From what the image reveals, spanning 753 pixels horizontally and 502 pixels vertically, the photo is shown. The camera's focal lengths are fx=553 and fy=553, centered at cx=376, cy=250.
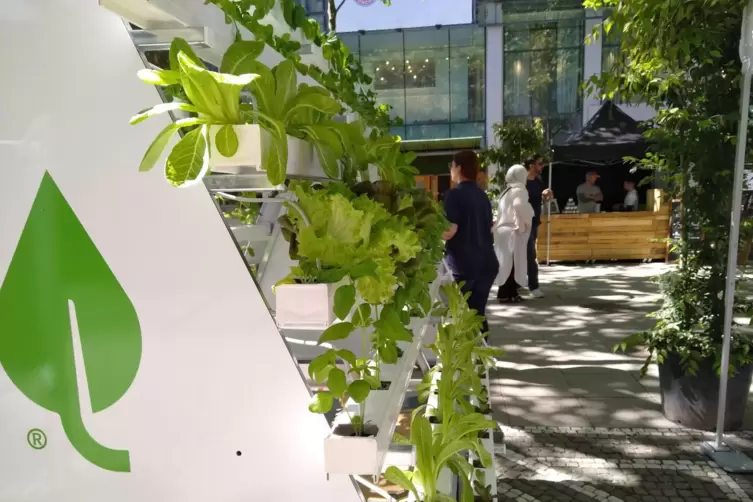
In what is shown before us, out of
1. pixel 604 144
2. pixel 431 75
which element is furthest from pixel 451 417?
pixel 431 75

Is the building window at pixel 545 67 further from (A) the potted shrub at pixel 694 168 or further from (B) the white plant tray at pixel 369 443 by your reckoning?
(B) the white plant tray at pixel 369 443

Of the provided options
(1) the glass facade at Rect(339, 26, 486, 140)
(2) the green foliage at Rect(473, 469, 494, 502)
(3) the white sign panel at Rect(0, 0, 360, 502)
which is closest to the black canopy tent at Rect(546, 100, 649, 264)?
(1) the glass facade at Rect(339, 26, 486, 140)

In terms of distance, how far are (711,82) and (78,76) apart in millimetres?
3128

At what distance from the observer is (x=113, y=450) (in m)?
1.28

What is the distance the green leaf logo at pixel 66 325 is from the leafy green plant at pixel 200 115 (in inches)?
17.5

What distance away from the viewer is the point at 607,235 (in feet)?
32.8

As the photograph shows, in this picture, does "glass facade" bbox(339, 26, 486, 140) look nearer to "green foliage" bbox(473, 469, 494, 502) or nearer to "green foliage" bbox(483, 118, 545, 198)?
"green foliage" bbox(483, 118, 545, 198)

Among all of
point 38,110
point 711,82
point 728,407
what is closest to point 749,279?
point 728,407

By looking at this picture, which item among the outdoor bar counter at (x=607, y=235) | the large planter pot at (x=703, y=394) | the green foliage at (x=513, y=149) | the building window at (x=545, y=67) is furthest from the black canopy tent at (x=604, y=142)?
the large planter pot at (x=703, y=394)

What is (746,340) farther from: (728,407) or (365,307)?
(365,307)

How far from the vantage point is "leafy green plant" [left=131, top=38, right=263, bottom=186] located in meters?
0.86

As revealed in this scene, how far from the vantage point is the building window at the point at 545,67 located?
1449 cm

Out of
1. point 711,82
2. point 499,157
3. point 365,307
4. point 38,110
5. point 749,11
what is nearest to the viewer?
point 365,307

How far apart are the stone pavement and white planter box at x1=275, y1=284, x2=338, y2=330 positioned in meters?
2.05
